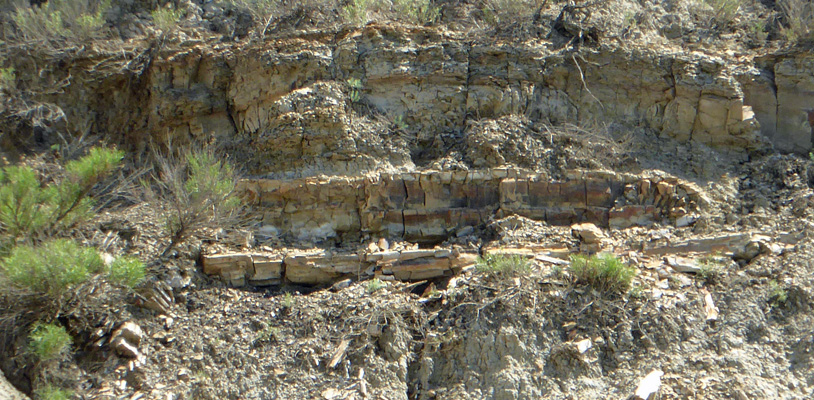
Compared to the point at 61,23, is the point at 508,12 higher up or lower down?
higher up

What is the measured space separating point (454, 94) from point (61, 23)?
4.97 metres

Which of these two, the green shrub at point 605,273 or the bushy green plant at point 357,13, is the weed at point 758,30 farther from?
the bushy green plant at point 357,13

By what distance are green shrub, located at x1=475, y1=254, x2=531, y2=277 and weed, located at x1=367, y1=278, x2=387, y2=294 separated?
864mm

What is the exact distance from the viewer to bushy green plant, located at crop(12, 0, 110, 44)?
872cm

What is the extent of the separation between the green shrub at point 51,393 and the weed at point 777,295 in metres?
5.68

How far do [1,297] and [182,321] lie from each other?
141cm

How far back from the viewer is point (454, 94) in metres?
7.91

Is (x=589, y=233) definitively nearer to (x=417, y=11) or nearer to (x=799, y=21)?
(x=417, y=11)

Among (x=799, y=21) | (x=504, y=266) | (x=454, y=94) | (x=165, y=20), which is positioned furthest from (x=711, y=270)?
(x=165, y=20)

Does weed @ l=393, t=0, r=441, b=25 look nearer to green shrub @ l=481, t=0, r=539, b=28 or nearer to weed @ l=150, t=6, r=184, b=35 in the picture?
green shrub @ l=481, t=0, r=539, b=28

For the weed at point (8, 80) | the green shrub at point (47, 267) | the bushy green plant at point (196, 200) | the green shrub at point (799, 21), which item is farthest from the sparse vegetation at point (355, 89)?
the green shrub at point (799, 21)

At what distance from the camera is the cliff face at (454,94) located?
770 centimetres

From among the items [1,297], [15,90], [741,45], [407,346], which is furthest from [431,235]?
[15,90]

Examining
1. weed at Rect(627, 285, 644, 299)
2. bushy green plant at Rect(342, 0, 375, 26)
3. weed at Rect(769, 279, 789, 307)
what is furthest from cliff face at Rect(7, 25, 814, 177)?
weed at Rect(627, 285, 644, 299)
